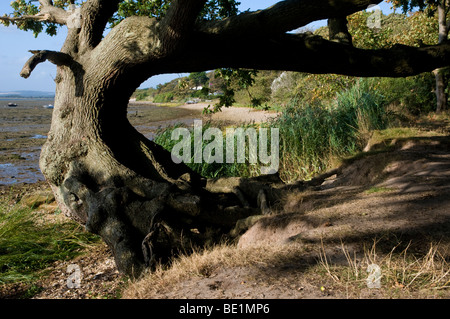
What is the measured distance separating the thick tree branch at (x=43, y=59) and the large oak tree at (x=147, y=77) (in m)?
0.02

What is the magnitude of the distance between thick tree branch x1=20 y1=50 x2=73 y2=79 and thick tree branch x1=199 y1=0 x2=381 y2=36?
2517 mm

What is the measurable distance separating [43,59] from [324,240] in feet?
14.3

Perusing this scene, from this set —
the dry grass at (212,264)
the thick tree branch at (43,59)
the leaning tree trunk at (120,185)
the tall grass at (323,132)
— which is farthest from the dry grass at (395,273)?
the tall grass at (323,132)

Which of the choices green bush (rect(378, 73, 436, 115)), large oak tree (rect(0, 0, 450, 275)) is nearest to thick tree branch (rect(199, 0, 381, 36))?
large oak tree (rect(0, 0, 450, 275))

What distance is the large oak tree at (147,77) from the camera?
5.13 meters

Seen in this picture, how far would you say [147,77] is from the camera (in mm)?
6363

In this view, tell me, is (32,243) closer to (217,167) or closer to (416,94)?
(217,167)

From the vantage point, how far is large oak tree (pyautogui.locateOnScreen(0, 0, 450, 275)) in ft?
16.8

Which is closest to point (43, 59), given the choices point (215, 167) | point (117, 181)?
point (117, 181)

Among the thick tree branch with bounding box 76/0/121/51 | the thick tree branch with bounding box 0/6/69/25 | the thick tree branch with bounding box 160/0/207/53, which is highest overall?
the thick tree branch with bounding box 0/6/69/25

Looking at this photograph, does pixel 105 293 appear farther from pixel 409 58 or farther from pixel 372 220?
pixel 409 58

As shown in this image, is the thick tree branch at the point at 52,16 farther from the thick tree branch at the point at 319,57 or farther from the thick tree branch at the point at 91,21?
the thick tree branch at the point at 319,57

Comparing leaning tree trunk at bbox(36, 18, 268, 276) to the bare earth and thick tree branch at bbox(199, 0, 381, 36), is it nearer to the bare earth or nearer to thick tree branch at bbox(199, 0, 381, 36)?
the bare earth
